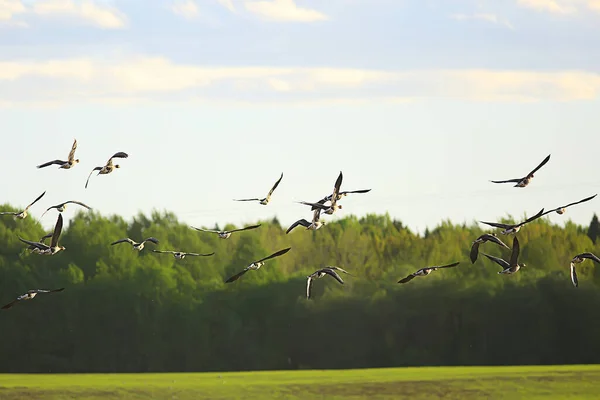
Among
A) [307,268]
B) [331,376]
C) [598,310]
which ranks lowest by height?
[331,376]

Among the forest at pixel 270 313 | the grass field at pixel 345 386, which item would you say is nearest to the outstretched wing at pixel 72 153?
the grass field at pixel 345 386

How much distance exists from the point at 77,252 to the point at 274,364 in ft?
88.9

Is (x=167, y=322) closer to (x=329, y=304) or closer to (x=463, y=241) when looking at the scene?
(x=329, y=304)

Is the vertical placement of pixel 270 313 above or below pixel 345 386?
above

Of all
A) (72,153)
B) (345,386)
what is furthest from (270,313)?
(72,153)

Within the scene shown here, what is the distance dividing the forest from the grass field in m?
22.1

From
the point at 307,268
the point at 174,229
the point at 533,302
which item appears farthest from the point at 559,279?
the point at 174,229

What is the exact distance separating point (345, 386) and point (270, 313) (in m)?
49.3

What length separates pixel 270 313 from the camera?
435ft

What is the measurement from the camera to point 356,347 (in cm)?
12612

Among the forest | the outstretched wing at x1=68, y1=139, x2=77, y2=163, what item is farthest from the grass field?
the outstretched wing at x1=68, y1=139, x2=77, y2=163

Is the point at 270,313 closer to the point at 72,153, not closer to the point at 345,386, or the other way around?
the point at 345,386

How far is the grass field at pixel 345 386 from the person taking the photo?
76.8 metres

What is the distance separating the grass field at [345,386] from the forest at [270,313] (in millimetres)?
22103
